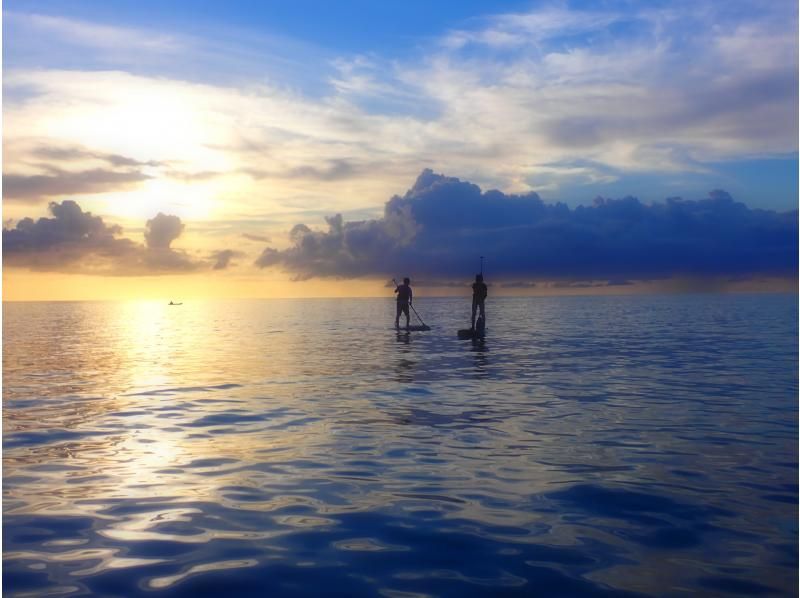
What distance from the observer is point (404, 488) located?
32.7 ft

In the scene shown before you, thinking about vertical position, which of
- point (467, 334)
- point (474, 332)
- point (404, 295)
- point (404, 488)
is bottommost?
point (467, 334)

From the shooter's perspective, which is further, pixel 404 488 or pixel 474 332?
pixel 474 332

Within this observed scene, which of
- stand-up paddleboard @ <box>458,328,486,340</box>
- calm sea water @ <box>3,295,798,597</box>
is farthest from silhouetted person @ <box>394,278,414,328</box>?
calm sea water @ <box>3,295,798,597</box>

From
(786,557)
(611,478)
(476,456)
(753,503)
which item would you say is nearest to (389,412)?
(476,456)

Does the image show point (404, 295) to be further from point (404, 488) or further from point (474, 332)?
A: point (404, 488)

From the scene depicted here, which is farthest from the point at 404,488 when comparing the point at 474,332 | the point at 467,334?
the point at 467,334

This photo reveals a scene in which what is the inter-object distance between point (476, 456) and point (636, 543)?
13.5 ft

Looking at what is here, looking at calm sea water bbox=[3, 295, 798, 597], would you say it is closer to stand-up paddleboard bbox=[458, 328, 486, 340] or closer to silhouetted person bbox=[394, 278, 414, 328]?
stand-up paddleboard bbox=[458, 328, 486, 340]

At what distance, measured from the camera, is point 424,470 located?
10906 millimetres

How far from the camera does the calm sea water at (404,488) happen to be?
23.3 feet

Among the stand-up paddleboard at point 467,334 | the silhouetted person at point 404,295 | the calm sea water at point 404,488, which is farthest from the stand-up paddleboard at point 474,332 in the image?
the calm sea water at point 404,488

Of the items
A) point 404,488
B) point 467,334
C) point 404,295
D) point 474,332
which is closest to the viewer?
point 404,488

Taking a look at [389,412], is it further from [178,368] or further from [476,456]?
[178,368]

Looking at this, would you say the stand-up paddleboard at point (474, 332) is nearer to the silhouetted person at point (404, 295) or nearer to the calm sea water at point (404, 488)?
the silhouetted person at point (404, 295)
